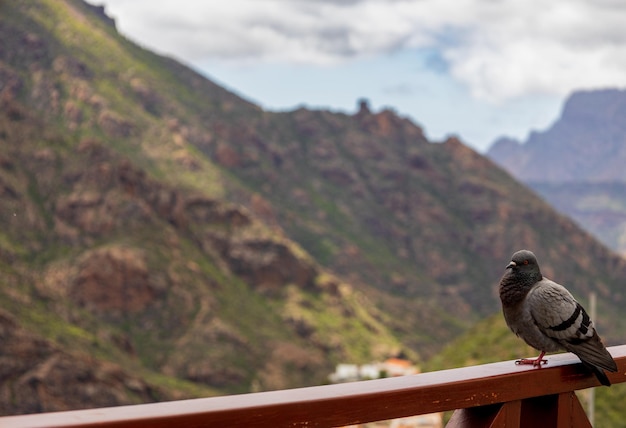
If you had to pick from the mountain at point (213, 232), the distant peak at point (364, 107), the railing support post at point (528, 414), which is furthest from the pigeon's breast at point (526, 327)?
the distant peak at point (364, 107)

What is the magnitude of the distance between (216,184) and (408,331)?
140ft

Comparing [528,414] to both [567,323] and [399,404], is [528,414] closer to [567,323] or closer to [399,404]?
[567,323]

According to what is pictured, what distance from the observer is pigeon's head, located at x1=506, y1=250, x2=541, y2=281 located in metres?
3.67

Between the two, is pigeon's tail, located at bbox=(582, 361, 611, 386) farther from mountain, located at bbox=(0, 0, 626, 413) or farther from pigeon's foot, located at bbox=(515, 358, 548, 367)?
mountain, located at bbox=(0, 0, 626, 413)

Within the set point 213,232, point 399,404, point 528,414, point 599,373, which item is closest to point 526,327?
point 599,373

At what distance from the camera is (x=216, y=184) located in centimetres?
13875

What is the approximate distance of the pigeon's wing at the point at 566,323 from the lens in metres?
3.38

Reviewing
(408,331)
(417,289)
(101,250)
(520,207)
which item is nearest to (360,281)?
(417,289)

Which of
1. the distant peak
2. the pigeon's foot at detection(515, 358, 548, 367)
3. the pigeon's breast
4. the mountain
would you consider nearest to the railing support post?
the pigeon's foot at detection(515, 358, 548, 367)

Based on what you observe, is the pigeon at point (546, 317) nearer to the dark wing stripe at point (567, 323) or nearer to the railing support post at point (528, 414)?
the dark wing stripe at point (567, 323)

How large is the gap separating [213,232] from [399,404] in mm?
Result: 98750

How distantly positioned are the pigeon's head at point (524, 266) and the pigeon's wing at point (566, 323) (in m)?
0.06

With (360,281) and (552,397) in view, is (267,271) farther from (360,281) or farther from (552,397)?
(552,397)

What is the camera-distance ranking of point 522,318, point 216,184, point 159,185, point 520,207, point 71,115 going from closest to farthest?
point 522,318
point 159,185
point 71,115
point 216,184
point 520,207
